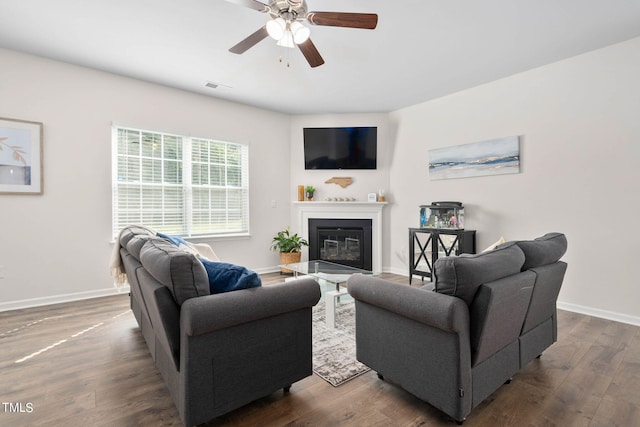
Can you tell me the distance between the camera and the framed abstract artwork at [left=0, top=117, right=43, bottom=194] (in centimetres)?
335

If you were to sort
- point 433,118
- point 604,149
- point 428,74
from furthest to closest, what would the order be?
point 433,118 → point 428,74 → point 604,149

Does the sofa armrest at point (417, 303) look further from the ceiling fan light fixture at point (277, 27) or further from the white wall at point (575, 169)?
the white wall at point (575, 169)

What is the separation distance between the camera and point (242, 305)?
5.18 ft

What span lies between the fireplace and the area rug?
216cm

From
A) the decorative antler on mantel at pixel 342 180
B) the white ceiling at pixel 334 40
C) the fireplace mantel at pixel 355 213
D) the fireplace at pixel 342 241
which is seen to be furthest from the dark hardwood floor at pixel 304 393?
the decorative antler on mantel at pixel 342 180

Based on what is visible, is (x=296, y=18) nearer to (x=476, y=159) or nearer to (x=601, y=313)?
(x=476, y=159)

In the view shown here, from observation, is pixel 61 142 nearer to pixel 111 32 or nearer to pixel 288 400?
pixel 111 32

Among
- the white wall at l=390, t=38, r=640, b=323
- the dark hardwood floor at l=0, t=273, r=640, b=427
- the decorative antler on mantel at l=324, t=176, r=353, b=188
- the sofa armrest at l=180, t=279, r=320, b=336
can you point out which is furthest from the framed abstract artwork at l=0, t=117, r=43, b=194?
the white wall at l=390, t=38, r=640, b=323

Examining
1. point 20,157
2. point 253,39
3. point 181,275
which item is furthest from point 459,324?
point 20,157

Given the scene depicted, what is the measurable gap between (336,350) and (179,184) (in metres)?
3.36

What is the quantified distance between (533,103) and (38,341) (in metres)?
5.59

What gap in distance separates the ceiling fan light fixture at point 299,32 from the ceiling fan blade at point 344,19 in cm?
8

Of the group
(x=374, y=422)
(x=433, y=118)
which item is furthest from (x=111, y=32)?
(x=433, y=118)

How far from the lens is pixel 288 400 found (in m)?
1.83
